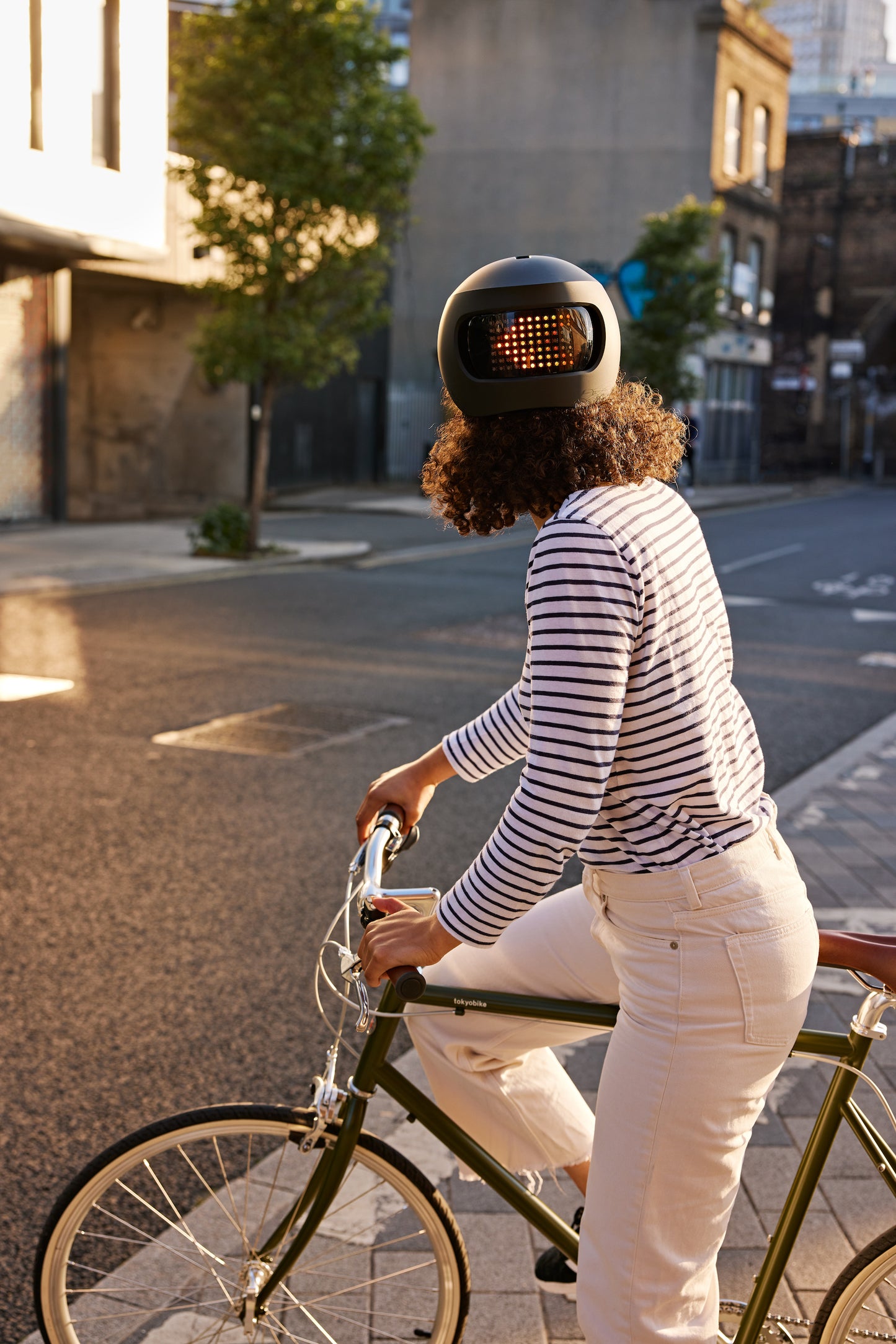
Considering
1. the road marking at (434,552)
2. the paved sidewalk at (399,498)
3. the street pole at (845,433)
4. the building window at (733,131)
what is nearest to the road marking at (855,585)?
the road marking at (434,552)

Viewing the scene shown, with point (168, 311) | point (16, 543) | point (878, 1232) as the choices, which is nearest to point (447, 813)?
point (878, 1232)

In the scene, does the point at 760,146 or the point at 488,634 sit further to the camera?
the point at 760,146

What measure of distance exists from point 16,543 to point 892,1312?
18.7 m

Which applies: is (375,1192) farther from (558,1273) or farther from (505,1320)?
(505,1320)

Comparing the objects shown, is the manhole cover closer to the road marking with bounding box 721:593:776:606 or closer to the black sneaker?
the road marking with bounding box 721:593:776:606

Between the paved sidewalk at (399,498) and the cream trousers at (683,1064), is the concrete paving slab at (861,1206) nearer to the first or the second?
the cream trousers at (683,1064)

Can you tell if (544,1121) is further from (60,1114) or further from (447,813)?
(447,813)

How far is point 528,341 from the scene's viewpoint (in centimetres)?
198

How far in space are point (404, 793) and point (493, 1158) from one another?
0.61m

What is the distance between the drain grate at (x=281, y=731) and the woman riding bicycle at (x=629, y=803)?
5766mm

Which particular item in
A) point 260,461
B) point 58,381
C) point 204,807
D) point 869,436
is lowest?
point 204,807

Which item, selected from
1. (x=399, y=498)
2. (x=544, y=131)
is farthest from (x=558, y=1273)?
(x=544, y=131)

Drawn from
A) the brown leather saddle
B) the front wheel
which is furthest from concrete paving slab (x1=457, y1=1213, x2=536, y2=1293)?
the brown leather saddle

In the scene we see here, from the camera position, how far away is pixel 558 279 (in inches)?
78.0
